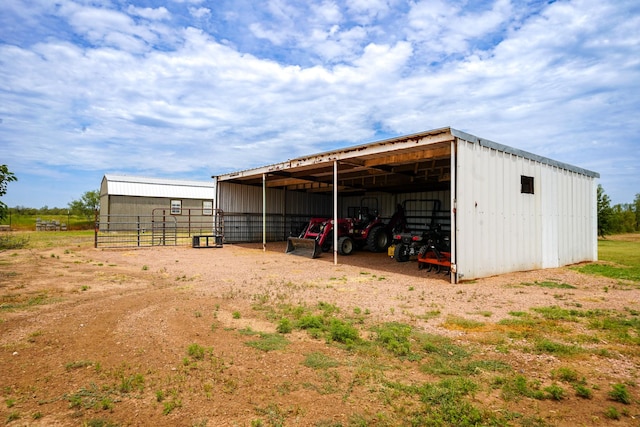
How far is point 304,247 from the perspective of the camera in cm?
1380

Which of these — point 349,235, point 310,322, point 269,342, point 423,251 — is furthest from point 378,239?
point 269,342

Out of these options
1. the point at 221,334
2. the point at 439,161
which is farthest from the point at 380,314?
the point at 439,161

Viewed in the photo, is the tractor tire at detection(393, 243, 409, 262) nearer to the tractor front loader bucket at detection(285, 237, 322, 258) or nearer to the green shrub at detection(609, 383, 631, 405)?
the tractor front loader bucket at detection(285, 237, 322, 258)

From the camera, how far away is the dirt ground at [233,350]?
271 cm

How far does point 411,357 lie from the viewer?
145 inches

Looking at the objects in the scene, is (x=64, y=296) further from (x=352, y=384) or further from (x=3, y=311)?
(x=352, y=384)

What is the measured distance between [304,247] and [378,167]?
13.5ft

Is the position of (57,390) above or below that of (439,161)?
below

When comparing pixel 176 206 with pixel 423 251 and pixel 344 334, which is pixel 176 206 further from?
pixel 344 334

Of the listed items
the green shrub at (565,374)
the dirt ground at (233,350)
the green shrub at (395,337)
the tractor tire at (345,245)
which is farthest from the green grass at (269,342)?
the tractor tire at (345,245)

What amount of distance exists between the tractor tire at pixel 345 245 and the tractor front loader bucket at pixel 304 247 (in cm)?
85

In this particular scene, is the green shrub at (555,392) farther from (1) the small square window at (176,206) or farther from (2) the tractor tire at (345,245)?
(1) the small square window at (176,206)

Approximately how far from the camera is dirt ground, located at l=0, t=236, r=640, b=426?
2.71 m

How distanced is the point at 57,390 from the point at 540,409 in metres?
3.90
